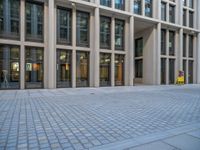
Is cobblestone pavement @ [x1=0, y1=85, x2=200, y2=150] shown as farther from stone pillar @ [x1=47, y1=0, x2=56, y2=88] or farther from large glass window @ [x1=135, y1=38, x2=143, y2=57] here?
large glass window @ [x1=135, y1=38, x2=143, y2=57]

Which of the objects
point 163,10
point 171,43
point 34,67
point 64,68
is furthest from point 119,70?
point 163,10

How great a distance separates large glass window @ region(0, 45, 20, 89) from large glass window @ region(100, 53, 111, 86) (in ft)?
27.2

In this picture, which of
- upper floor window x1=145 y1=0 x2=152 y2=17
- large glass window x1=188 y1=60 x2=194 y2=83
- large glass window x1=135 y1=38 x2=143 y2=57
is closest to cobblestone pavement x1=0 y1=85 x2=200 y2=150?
upper floor window x1=145 y1=0 x2=152 y2=17

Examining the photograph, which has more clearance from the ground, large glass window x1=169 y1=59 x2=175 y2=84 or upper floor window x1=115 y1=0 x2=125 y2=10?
upper floor window x1=115 y1=0 x2=125 y2=10

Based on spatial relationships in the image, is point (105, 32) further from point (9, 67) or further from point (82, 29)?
point (9, 67)

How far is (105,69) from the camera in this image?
2053 centimetres

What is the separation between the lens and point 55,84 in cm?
1758

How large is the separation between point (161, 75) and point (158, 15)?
25.8 feet

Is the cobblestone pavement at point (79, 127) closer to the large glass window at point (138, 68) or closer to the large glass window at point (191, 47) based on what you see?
the large glass window at point (138, 68)

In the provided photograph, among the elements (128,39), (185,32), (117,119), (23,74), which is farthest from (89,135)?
(185,32)

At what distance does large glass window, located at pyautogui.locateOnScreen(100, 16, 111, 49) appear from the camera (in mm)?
20484

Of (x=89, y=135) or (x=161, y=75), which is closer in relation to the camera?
(x=89, y=135)

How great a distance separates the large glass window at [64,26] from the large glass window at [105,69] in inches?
162

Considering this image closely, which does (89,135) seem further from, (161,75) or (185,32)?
(185,32)
